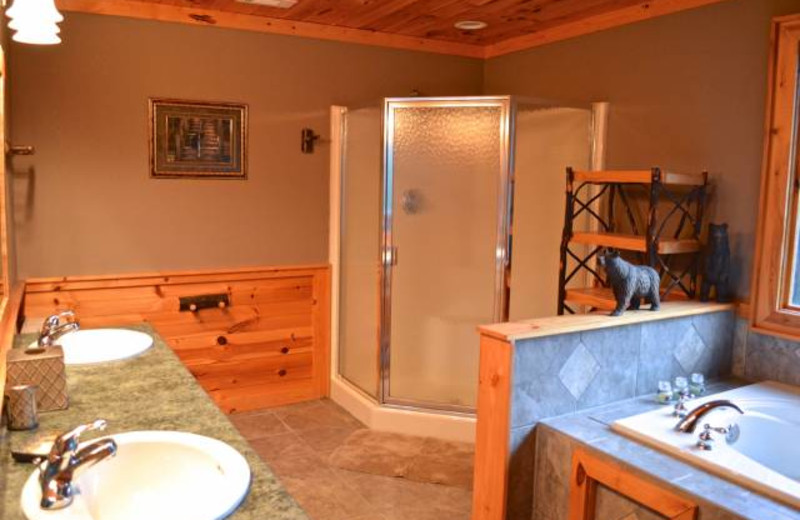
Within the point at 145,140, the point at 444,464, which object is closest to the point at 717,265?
the point at 444,464

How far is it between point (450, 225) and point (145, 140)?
5.31 ft

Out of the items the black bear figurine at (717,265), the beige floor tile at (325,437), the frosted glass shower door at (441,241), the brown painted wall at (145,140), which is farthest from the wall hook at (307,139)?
the black bear figurine at (717,265)

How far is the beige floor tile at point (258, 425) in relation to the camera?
137 inches

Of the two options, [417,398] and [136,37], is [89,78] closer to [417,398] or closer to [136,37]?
[136,37]

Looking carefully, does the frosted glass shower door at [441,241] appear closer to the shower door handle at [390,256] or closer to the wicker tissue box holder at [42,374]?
the shower door handle at [390,256]

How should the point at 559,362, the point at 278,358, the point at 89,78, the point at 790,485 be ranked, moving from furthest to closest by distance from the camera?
1. the point at 278,358
2. the point at 89,78
3. the point at 559,362
4. the point at 790,485

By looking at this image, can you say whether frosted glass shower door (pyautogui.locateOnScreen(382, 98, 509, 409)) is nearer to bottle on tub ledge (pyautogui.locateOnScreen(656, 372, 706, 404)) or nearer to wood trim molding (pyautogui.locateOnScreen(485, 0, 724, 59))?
wood trim molding (pyautogui.locateOnScreen(485, 0, 724, 59))

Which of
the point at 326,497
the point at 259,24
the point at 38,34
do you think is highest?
the point at 259,24

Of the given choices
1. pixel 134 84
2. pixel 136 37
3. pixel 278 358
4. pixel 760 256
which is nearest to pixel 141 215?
pixel 134 84

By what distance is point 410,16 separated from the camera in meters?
3.49

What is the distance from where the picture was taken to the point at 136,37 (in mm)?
3289

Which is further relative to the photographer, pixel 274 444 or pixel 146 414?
pixel 274 444

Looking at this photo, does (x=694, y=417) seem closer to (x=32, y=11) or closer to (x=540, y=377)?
(x=540, y=377)

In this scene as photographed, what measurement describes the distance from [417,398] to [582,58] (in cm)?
200
